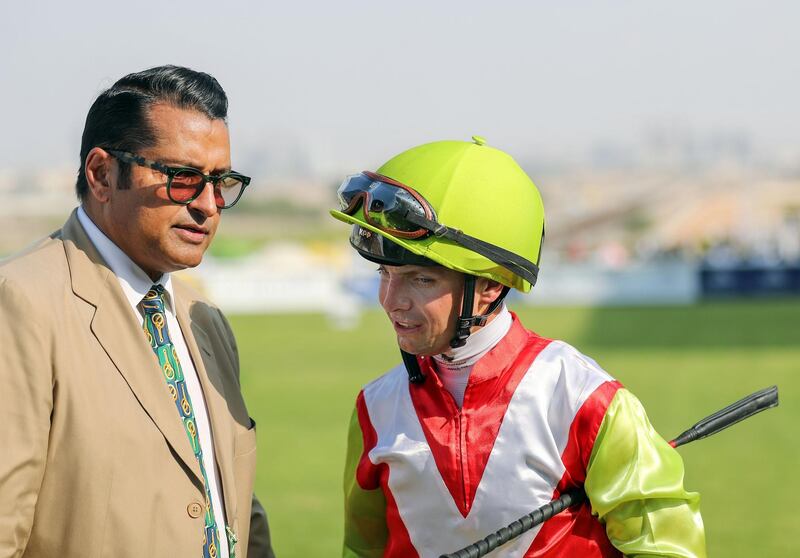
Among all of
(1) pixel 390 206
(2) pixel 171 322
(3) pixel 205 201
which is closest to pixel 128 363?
(2) pixel 171 322

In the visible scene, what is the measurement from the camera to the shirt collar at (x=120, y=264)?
2.46 meters

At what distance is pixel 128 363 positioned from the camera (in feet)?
7.68

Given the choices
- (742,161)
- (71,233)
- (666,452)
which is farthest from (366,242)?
(742,161)

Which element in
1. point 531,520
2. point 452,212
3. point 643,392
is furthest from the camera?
point 643,392

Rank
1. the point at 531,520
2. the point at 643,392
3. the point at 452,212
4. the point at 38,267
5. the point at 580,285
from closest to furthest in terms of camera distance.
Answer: the point at 38,267
the point at 531,520
the point at 452,212
the point at 643,392
the point at 580,285

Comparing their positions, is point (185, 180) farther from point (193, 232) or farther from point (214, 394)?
point (214, 394)

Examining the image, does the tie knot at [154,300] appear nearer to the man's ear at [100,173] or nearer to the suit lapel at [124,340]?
the suit lapel at [124,340]

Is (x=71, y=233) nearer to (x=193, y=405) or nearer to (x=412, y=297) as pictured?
(x=193, y=405)

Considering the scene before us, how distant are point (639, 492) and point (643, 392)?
902 cm

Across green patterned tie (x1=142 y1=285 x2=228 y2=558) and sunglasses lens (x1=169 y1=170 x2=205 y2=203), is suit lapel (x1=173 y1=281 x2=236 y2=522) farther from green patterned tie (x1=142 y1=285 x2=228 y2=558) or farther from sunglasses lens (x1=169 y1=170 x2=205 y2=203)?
sunglasses lens (x1=169 y1=170 x2=205 y2=203)

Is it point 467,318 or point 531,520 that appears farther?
point 467,318

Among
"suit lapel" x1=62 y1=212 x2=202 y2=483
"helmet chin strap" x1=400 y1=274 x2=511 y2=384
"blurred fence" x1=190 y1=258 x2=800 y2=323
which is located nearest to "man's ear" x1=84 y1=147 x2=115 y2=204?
"suit lapel" x1=62 y1=212 x2=202 y2=483

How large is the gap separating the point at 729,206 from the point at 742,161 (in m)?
20.6

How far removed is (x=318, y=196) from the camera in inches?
3575
